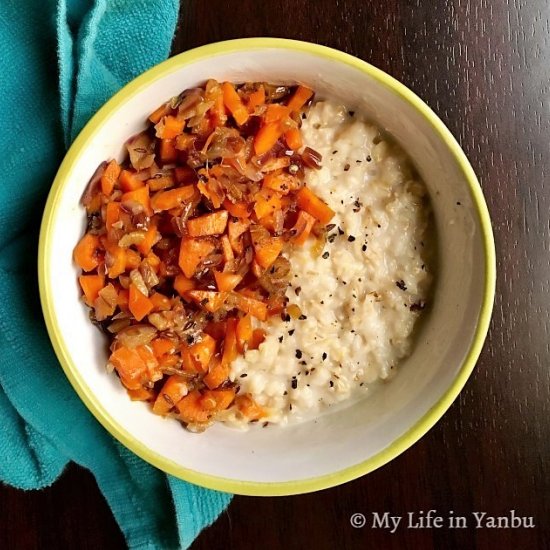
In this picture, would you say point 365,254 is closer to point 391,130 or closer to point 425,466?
point 391,130

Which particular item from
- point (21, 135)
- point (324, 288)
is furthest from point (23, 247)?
point (324, 288)

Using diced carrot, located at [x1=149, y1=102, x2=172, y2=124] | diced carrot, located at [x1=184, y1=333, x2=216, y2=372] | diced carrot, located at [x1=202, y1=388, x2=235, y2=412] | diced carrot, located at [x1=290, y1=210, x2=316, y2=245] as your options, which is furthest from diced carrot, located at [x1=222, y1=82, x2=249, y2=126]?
diced carrot, located at [x1=202, y1=388, x2=235, y2=412]

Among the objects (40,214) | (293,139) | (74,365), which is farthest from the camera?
(40,214)

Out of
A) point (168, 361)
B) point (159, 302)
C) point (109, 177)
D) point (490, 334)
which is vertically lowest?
point (490, 334)

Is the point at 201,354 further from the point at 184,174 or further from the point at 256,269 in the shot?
the point at 184,174

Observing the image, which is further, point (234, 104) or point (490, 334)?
point (490, 334)

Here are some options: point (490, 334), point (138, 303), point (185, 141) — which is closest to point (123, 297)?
point (138, 303)

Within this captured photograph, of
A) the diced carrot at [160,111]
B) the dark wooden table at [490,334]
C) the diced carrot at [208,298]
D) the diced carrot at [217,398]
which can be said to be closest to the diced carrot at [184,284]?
the diced carrot at [208,298]
